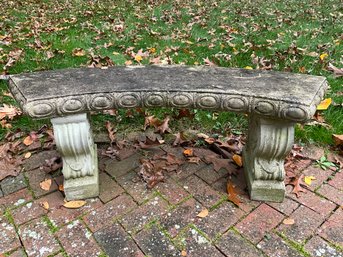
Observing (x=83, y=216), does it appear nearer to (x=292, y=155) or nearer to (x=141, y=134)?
(x=141, y=134)

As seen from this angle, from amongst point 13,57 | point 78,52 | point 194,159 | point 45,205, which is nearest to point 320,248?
point 194,159

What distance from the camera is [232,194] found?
2.26m

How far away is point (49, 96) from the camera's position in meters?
1.88

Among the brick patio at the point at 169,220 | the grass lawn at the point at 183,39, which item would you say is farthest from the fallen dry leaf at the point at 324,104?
the brick patio at the point at 169,220

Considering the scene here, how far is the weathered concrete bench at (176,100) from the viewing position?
1873 mm

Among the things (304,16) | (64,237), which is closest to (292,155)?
(64,237)

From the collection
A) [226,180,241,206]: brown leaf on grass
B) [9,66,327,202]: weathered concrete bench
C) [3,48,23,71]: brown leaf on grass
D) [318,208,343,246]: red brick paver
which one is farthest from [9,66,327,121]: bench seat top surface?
[3,48,23,71]: brown leaf on grass

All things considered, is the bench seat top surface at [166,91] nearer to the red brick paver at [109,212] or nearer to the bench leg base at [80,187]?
the bench leg base at [80,187]

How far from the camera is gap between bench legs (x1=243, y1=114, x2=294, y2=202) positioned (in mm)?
1979

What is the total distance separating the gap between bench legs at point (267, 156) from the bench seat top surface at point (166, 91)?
0.51 feet

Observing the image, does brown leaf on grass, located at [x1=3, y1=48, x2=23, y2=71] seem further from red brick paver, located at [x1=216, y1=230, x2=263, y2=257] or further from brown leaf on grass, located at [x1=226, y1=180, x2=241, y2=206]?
red brick paver, located at [x1=216, y1=230, x2=263, y2=257]

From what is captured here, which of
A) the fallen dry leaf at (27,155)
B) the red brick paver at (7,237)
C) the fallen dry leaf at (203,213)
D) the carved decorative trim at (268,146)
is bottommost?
the red brick paver at (7,237)

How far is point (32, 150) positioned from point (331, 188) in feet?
7.50

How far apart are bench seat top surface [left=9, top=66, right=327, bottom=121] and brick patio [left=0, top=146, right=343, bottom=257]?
665 millimetres
